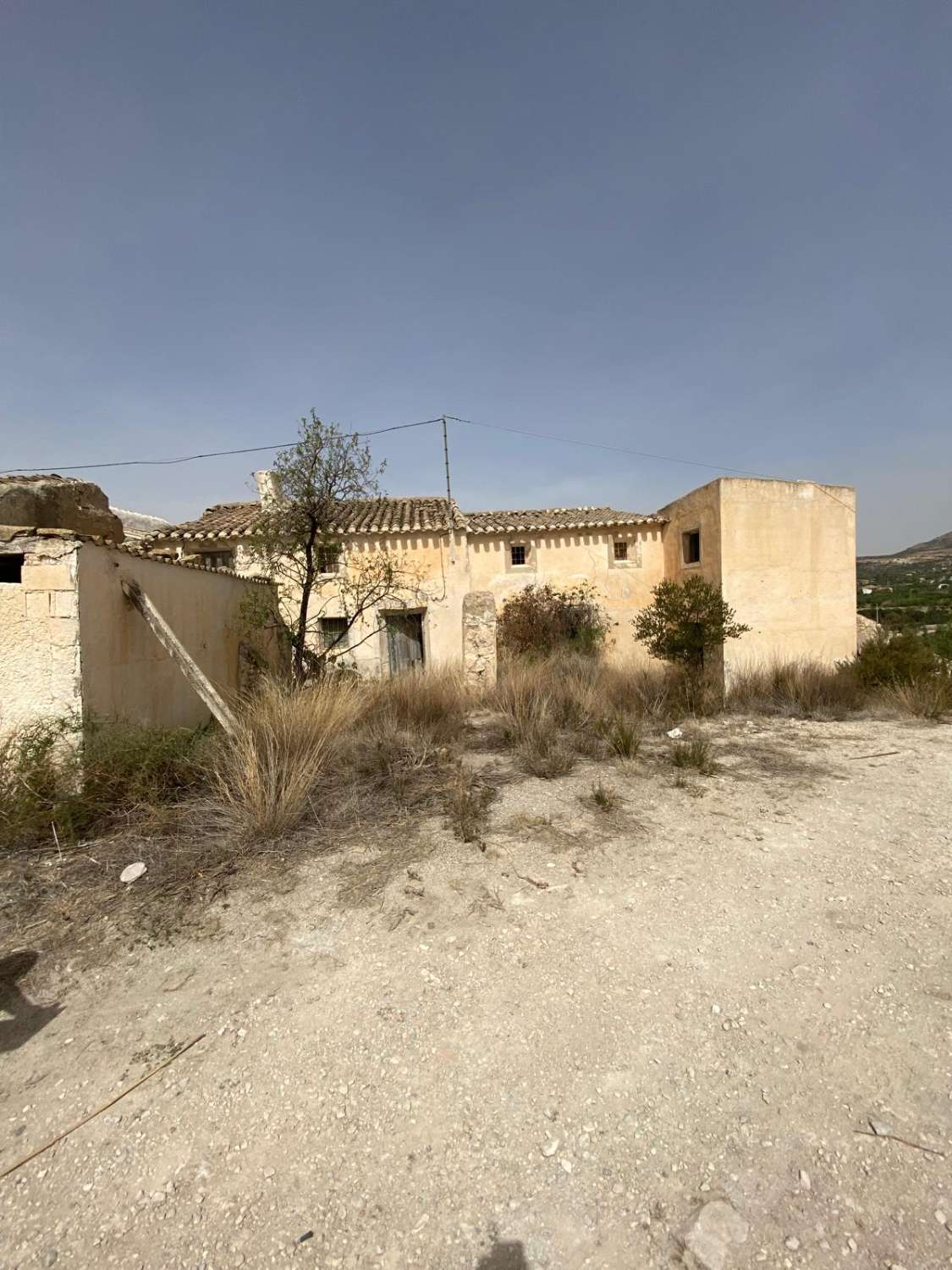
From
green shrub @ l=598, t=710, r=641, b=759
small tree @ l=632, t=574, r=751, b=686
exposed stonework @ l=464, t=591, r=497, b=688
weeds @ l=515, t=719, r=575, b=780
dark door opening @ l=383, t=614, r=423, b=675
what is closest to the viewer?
weeds @ l=515, t=719, r=575, b=780

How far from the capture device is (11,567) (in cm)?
450

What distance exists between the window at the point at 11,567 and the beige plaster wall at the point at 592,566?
9.19 meters

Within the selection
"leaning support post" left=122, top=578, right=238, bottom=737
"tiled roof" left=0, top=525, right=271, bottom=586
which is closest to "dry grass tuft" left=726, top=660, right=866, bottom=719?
"leaning support post" left=122, top=578, right=238, bottom=737

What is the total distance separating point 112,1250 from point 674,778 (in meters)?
4.45

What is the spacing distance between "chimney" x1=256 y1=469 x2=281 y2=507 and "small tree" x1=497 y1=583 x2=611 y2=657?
5.60m

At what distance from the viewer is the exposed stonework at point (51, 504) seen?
562 centimetres

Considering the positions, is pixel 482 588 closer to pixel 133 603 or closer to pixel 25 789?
pixel 133 603

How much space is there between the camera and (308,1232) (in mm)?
1501

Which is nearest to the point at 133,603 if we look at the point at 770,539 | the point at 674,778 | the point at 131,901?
the point at 131,901

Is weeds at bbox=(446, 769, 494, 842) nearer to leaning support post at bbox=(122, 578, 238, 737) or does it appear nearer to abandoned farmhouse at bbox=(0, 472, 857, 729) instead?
leaning support post at bbox=(122, 578, 238, 737)

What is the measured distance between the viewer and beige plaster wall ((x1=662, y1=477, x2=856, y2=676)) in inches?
456

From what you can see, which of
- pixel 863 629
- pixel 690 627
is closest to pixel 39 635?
pixel 690 627

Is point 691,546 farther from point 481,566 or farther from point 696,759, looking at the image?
point 696,759

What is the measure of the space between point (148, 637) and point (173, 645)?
0.52 m
